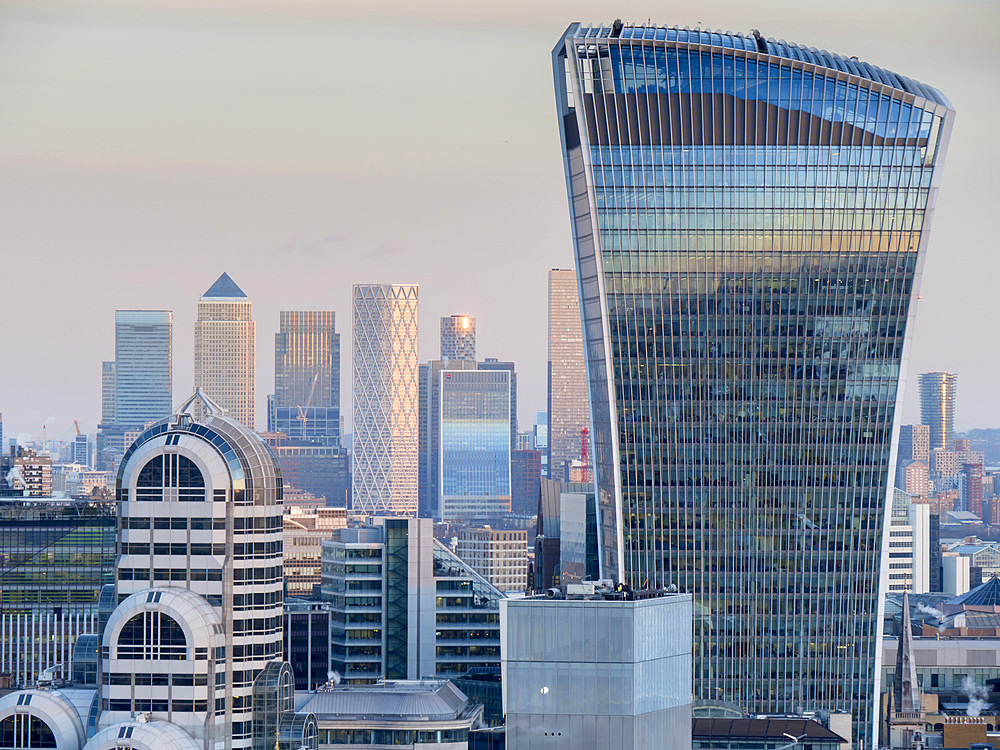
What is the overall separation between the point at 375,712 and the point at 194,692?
1696 cm

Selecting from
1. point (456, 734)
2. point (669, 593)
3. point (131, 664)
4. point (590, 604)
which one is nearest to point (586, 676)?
point (590, 604)

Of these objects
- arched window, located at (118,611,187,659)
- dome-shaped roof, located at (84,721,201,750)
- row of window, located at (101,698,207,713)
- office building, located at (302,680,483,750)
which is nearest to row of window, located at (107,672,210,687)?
row of window, located at (101,698,207,713)

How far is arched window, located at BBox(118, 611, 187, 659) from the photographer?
200m

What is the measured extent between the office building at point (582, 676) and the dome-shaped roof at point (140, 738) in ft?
165

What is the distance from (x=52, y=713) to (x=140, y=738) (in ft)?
38.2

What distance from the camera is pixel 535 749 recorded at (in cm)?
14888

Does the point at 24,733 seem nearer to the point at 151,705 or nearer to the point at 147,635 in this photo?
the point at 151,705

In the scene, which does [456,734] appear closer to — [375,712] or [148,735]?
[375,712]

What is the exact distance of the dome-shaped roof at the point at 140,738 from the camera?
19050 cm

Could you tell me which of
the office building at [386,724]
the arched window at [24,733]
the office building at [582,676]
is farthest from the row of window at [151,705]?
the office building at [582,676]

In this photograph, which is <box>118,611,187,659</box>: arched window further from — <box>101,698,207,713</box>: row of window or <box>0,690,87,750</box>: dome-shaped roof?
<box>0,690,87,750</box>: dome-shaped roof

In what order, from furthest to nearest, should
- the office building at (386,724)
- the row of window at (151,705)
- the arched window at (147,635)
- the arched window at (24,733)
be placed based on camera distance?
the arched window at (147,635) < the row of window at (151,705) < the arched window at (24,733) < the office building at (386,724)

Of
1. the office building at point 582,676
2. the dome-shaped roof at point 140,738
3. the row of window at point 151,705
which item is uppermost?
the office building at point 582,676

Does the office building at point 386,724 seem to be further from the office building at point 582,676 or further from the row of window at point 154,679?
the office building at point 582,676
